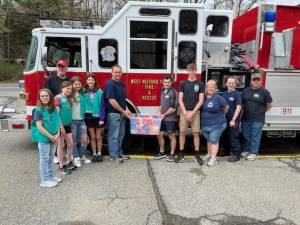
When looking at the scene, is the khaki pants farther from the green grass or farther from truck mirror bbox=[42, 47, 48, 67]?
the green grass

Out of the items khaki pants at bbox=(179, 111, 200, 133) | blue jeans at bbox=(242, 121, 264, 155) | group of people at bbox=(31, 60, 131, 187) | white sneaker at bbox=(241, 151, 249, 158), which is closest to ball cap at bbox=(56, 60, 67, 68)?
group of people at bbox=(31, 60, 131, 187)

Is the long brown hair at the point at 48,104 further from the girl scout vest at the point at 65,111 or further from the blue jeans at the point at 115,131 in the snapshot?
the blue jeans at the point at 115,131

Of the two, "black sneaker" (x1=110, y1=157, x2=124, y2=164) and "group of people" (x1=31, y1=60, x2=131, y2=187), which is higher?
"group of people" (x1=31, y1=60, x2=131, y2=187)

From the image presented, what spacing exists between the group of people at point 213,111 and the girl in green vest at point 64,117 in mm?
1668

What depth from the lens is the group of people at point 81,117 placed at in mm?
5270

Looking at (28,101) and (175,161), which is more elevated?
(28,101)

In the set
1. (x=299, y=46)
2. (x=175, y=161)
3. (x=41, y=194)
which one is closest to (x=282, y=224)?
(x=175, y=161)

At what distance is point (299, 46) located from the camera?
247 inches

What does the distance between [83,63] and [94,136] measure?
138cm

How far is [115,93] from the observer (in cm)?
580

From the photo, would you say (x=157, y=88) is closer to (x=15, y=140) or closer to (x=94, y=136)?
(x=94, y=136)

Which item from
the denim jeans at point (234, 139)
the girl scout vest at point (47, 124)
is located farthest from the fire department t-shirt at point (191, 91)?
the girl scout vest at point (47, 124)

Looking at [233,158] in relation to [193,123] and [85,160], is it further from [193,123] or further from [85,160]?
[85,160]

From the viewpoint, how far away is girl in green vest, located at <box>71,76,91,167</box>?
18.6 ft
